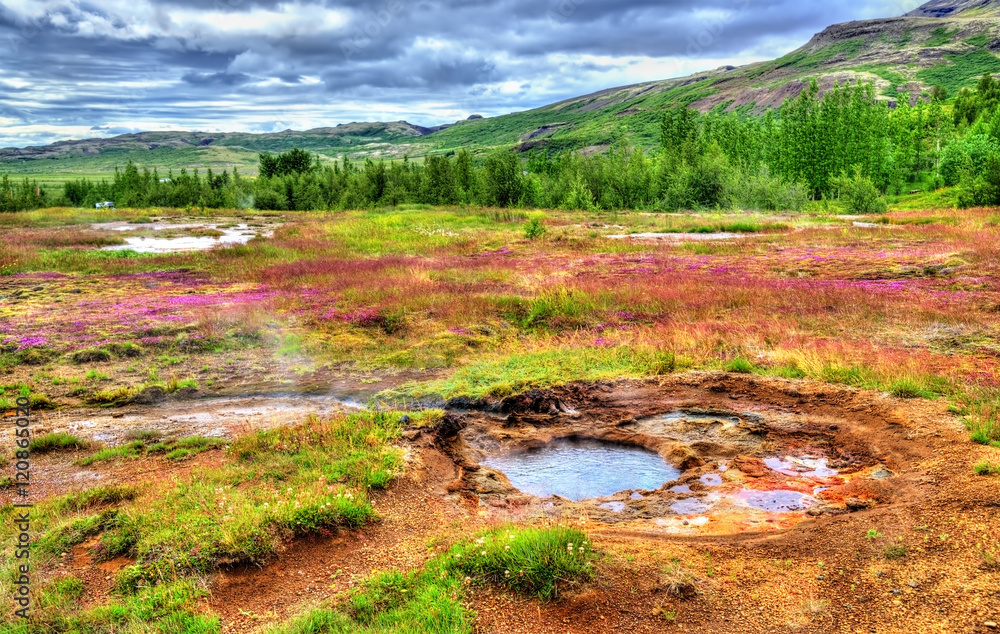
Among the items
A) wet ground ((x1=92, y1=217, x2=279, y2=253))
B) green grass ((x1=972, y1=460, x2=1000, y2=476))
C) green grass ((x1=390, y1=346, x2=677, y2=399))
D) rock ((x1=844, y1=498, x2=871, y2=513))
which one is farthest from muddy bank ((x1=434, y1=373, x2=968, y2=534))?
wet ground ((x1=92, y1=217, x2=279, y2=253))

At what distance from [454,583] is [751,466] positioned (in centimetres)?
554

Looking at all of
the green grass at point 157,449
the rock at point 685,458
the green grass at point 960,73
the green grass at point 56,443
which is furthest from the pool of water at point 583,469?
the green grass at point 960,73

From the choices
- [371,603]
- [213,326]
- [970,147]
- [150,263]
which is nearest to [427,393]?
[371,603]

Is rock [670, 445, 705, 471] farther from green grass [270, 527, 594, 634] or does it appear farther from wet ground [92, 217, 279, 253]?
wet ground [92, 217, 279, 253]

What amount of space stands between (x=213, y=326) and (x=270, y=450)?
33.1ft

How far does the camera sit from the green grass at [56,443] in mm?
10398

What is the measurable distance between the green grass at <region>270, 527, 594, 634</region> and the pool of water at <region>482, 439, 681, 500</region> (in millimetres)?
2567

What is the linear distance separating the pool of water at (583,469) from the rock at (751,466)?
3.26 ft

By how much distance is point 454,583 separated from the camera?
5.99 meters

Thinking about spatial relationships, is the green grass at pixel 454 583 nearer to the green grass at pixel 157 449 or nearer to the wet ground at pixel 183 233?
the green grass at pixel 157 449

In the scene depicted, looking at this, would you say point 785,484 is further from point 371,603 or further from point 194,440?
point 194,440

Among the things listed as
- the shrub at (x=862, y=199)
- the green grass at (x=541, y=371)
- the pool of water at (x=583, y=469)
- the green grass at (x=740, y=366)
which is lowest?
the pool of water at (x=583, y=469)

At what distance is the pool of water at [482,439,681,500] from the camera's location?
9117 mm

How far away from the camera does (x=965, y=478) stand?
7344mm
